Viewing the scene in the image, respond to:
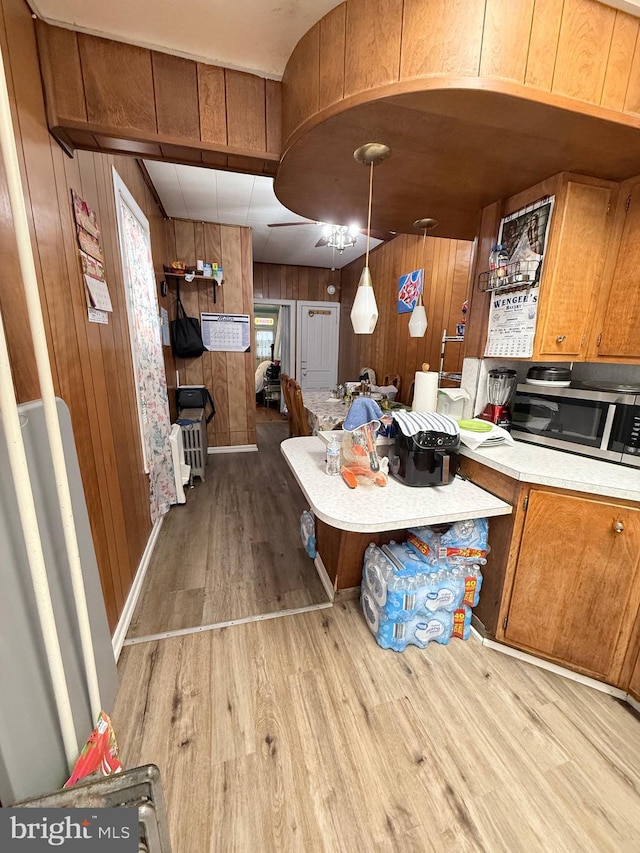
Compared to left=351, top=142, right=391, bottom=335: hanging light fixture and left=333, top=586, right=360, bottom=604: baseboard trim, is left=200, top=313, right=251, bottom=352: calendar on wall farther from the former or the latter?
left=333, top=586, right=360, bottom=604: baseboard trim

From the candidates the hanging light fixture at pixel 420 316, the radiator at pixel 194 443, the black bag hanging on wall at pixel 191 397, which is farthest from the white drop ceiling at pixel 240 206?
the radiator at pixel 194 443

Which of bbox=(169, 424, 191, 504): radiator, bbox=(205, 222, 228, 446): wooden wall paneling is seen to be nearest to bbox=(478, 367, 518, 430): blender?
bbox=(169, 424, 191, 504): radiator

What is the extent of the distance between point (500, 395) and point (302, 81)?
1.59 metres

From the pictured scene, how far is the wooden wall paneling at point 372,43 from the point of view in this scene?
0.95 metres

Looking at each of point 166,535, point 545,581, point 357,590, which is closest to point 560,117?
point 545,581

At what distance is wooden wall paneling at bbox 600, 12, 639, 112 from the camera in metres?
1.04

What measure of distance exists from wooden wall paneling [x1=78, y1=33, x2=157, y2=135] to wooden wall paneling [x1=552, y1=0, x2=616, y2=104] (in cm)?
129

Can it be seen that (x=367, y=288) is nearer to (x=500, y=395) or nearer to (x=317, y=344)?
(x=500, y=395)

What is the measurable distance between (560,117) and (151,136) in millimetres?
1342

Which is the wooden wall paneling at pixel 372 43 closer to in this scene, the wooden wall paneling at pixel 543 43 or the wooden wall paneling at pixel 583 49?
the wooden wall paneling at pixel 543 43

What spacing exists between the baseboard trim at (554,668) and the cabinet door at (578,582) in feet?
0.15

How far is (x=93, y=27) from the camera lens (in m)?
1.09

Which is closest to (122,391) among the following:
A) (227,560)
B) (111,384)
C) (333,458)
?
(111,384)

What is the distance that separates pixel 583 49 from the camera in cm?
101
